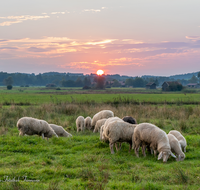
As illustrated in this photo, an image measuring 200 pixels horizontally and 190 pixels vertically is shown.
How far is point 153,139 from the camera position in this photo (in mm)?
7855

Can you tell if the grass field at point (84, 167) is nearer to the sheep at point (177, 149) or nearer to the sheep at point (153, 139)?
the sheep at point (177, 149)

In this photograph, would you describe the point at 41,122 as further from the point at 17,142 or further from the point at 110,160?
the point at 110,160

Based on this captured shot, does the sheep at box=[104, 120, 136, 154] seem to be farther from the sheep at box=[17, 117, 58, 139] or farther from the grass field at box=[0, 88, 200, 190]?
the sheep at box=[17, 117, 58, 139]

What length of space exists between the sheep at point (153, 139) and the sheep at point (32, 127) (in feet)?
15.9

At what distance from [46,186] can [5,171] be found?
64.4 inches

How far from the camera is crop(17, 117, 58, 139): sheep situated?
10539 millimetres

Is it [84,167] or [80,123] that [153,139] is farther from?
[80,123]

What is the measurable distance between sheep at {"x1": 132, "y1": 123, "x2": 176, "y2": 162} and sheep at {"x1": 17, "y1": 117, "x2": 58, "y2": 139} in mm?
4848

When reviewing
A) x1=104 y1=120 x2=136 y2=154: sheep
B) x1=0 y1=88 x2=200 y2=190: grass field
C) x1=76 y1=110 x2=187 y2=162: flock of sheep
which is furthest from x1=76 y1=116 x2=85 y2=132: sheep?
x1=104 y1=120 x2=136 y2=154: sheep

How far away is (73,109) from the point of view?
67.8 feet

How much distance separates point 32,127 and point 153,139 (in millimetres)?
5959

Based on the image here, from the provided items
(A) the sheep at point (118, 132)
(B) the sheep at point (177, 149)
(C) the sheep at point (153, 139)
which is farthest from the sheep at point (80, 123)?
(B) the sheep at point (177, 149)

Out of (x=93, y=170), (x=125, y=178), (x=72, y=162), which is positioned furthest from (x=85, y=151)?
(x=125, y=178)

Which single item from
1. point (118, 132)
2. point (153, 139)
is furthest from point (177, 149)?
point (118, 132)
